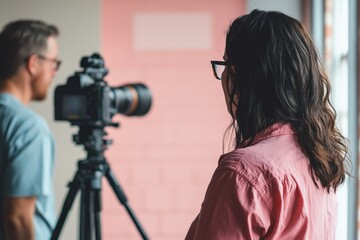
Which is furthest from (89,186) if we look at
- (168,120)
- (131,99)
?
(168,120)

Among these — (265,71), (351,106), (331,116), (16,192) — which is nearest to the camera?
(265,71)

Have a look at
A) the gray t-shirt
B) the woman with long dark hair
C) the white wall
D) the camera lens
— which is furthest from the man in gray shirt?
the white wall

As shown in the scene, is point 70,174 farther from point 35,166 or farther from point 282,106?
point 282,106

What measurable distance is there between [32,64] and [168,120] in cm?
145

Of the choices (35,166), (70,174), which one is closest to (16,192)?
(35,166)

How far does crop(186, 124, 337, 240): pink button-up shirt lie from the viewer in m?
1.02

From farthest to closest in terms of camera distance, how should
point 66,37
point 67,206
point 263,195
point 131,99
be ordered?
point 66,37
point 131,99
point 67,206
point 263,195

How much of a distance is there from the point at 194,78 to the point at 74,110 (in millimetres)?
1696

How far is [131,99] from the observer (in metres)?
2.24

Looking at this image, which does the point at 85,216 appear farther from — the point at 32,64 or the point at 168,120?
the point at 168,120

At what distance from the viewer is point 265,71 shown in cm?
108

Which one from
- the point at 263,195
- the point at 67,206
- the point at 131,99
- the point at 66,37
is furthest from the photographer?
the point at 66,37

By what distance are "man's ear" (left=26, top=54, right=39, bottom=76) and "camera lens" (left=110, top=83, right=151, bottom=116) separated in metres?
0.30

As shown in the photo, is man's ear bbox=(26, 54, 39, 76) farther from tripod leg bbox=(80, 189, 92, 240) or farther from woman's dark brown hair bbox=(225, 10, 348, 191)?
woman's dark brown hair bbox=(225, 10, 348, 191)
